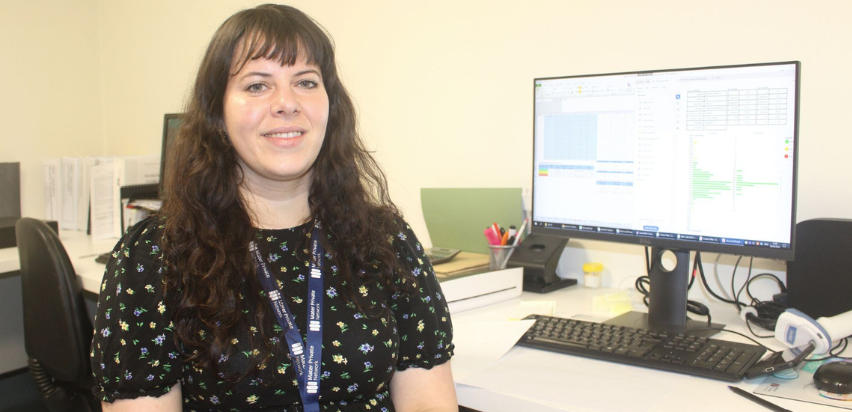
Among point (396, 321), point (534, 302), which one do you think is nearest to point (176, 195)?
point (396, 321)

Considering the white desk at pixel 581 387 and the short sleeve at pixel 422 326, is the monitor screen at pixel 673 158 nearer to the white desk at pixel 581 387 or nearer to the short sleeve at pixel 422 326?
the white desk at pixel 581 387

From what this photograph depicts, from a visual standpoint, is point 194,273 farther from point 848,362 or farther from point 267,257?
point 848,362

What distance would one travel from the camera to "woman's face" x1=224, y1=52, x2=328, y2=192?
1.11m

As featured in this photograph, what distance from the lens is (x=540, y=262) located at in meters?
1.72

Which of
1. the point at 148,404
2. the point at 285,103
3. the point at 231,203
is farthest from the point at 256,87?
the point at 148,404

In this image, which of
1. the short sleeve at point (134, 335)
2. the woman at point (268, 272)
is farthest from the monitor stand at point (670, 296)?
the short sleeve at point (134, 335)

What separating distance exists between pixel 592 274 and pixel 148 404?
1.13 meters

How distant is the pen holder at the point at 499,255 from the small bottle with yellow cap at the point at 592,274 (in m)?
0.21

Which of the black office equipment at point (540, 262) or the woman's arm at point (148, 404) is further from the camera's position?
the black office equipment at point (540, 262)

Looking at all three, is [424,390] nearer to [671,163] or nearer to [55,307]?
[671,163]

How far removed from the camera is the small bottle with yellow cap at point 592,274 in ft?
5.79

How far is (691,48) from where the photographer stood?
1.60m

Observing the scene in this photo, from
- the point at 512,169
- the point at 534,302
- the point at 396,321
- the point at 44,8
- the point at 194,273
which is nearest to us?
the point at 194,273

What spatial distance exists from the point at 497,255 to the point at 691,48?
66 cm
